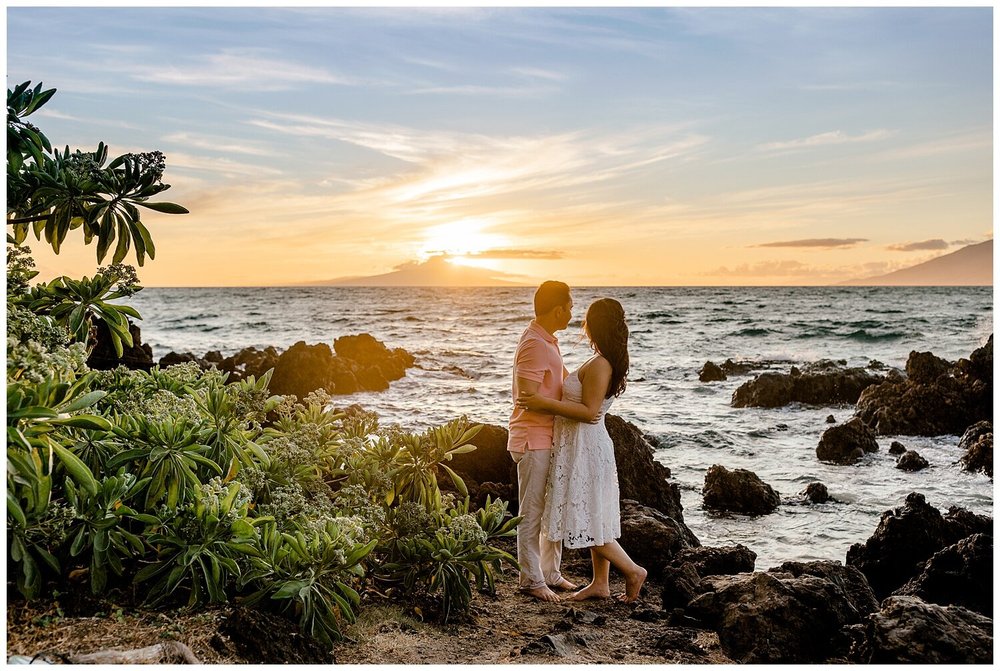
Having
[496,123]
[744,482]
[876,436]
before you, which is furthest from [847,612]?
[876,436]

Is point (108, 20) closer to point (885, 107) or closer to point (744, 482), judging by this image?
point (885, 107)

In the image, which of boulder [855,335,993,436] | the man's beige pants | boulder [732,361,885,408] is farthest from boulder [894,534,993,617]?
boulder [732,361,885,408]

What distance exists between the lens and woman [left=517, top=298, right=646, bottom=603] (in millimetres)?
4633

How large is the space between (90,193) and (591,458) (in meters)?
3.07

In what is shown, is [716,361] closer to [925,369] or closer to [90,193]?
[925,369]

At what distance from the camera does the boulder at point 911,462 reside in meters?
9.88

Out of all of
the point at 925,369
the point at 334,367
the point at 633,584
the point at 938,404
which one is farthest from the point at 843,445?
the point at 334,367

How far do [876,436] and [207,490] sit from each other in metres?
10.9

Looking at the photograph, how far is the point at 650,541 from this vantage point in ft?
18.4

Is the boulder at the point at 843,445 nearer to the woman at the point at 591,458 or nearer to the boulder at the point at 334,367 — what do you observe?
the woman at the point at 591,458

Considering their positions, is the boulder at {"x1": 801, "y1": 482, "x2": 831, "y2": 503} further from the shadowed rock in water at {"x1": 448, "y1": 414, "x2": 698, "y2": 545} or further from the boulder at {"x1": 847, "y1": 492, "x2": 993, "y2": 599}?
the boulder at {"x1": 847, "y1": 492, "x2": 993, "y2": 599}

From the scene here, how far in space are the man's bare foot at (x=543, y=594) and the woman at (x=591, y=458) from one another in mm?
129

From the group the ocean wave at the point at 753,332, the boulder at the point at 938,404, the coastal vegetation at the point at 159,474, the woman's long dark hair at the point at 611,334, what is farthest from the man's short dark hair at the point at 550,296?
the ocean wave at the point at 753,332

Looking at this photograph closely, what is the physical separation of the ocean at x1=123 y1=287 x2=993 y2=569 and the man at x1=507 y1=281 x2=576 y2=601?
99.3 inches
